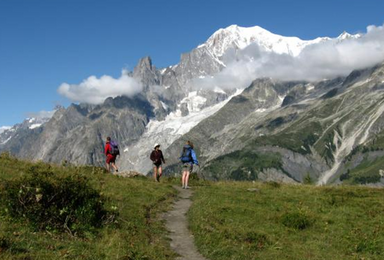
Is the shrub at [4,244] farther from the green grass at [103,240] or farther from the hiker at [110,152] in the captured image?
the hiker at [110,152]

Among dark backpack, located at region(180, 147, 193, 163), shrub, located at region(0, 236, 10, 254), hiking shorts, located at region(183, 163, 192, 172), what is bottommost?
shrub, located at region(0, 236, 10, 254)

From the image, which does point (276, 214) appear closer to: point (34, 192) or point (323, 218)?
point (323, 218)

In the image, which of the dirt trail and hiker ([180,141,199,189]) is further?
hiker ([180,141,199,189])

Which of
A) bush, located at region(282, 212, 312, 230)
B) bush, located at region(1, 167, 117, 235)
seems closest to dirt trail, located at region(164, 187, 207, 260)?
bush, located at region(1, 167, 117, 235)

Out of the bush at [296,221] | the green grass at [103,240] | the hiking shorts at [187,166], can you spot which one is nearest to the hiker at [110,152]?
the hiking shorts at [187,166]

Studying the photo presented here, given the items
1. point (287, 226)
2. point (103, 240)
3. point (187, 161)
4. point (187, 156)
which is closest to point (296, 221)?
point (287, 226)

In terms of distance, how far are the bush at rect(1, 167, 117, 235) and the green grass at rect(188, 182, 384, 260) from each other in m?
4.48

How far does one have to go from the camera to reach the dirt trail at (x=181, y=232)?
1444cm

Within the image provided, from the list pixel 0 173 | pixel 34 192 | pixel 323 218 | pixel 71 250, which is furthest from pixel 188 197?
pixel 71 250

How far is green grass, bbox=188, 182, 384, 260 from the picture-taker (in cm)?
1530

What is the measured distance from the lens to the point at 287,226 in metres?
19.1

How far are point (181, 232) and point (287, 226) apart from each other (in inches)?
217

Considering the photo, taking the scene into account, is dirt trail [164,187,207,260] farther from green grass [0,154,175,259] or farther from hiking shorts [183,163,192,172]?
hiking shorts [183,163,192,172]

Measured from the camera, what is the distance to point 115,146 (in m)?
35.5
